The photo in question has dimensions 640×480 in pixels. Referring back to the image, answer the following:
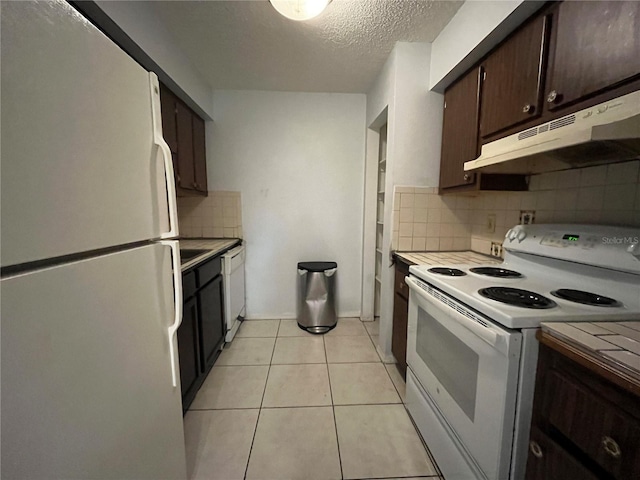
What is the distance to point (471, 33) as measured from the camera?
1417 mm

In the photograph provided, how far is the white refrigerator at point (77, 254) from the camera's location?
1.39 ft

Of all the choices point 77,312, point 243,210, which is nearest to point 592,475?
point 77,312

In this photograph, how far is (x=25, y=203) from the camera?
1.44ft

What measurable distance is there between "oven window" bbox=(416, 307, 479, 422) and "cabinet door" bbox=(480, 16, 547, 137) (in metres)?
1.10

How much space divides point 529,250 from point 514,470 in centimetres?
95

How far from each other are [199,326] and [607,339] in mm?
1877

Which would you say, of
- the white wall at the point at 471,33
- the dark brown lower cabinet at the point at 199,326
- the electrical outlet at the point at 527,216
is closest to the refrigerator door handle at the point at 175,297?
the dark brown lower cabinet at the point at 199,326

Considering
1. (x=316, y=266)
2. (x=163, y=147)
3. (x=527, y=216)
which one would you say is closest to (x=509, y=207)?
(x=527, y=216)

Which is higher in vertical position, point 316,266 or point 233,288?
point 316,266

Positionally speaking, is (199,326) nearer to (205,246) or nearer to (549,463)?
(205,246)

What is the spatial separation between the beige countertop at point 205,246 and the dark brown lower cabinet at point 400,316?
139 cm

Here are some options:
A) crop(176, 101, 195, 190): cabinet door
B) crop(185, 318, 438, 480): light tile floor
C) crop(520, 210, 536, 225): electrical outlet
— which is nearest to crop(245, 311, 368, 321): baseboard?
crop(185, 318, 438, 480): light tile floor

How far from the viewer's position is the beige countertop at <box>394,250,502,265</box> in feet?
5.35

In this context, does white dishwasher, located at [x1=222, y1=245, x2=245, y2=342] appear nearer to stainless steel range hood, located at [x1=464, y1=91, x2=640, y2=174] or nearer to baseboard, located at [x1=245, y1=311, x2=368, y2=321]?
baseboard, located at [x1=245, y1=311, x2=368, y2=321]
